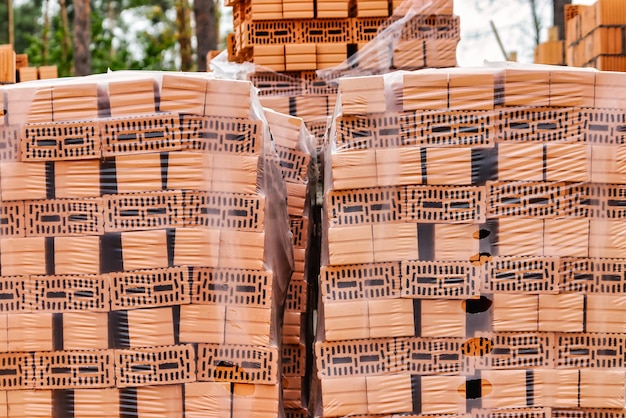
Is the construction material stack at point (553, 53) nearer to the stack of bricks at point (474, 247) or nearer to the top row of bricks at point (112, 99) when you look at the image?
the stack of bricks at point (474, 247)

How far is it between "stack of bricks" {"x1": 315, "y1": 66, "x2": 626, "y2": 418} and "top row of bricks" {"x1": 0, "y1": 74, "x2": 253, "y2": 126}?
2.65 ft

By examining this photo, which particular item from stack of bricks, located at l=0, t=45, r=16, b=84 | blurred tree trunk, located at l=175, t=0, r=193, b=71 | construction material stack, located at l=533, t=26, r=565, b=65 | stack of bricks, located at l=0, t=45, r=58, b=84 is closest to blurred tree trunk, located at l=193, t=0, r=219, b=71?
stack of bricks, located at l=0, t=45, r=58, b=84

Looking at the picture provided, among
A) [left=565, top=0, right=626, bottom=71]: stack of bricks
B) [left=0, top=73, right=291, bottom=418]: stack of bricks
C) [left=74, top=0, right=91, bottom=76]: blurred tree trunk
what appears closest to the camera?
[left=0, top=73, right=291, bottom=418]: stack of bricks

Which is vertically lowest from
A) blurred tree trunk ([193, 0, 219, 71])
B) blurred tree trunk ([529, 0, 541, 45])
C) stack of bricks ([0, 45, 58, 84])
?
stack of bricks ([0, 45, 58, 84])

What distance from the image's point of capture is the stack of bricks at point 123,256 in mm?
4953

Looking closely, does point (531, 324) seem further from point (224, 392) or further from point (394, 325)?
point (224, 392)

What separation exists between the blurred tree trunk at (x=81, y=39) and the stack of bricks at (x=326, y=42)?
9438 millimetres

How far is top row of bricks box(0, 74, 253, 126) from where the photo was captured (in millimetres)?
4992

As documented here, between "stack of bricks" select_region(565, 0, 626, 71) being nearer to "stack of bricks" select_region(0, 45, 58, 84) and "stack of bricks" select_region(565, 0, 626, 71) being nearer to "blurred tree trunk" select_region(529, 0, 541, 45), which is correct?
"stack of bricks" select_region(0, 45, 58, 84)

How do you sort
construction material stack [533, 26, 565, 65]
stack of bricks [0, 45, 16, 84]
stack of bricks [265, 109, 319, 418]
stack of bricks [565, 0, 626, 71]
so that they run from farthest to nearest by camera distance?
construction material stack [533, 26, 565, 65] < stack of bricks [565, 0, 626, 71] < stack of bricks [0, 45, 16, 84] < stack of bricks [265, 109, 319, 418]

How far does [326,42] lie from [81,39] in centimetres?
1000

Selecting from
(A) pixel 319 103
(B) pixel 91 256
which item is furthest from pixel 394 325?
(A) pixel 319 103

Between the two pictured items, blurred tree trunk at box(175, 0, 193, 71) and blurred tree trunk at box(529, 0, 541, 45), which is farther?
Result: blurred tree trunk at box(175, 0, 193, 71)

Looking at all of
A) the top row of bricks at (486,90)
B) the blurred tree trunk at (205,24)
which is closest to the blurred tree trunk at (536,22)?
the blurred tree trunk at (205,24)
